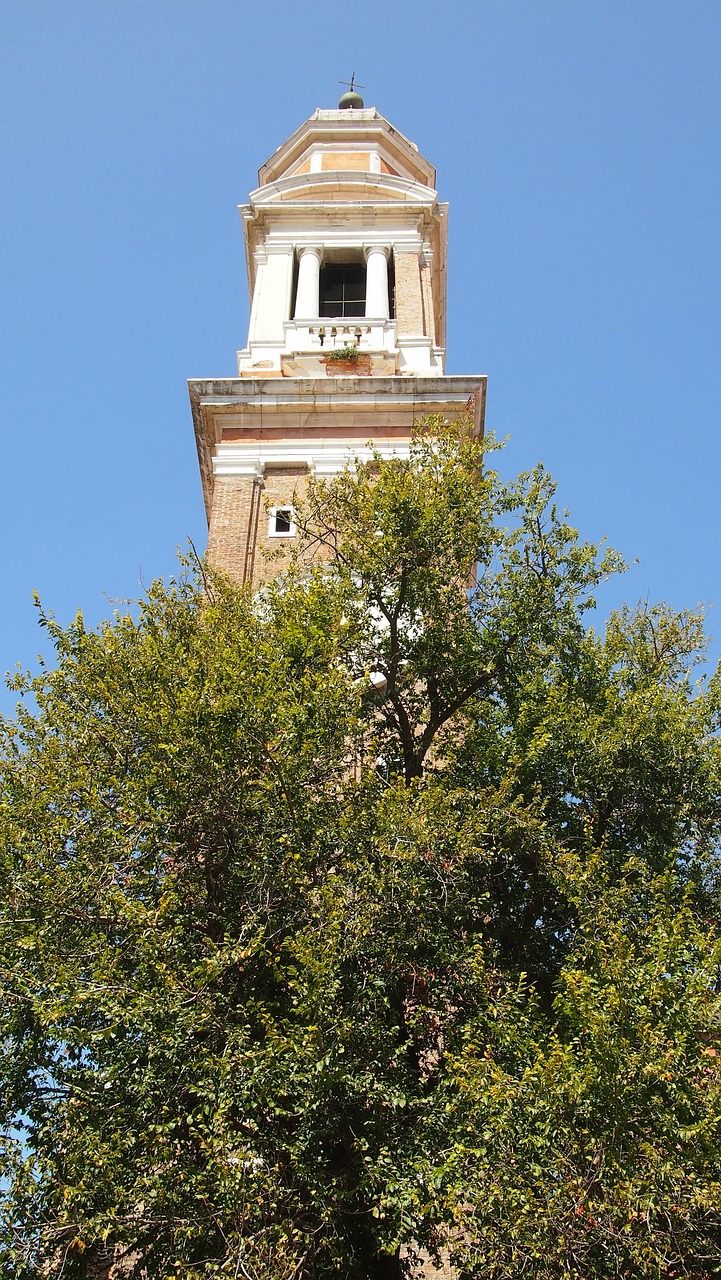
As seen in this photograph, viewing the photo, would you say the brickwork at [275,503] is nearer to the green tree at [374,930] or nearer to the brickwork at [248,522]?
the brickwork at [248,522]

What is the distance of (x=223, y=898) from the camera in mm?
12312

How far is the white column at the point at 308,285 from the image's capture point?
2664 cm

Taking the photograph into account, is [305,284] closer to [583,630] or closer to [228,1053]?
[583,630]

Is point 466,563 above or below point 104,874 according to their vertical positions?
above

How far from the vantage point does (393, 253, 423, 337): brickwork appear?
86.5 feet

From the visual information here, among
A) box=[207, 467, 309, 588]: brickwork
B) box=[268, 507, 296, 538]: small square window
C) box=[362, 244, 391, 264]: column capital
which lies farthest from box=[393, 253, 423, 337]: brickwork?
box=[268, 507, 296, 538]: small square window

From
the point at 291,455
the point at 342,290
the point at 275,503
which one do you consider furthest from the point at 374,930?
the point at 342,290

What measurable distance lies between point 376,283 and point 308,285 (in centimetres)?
145

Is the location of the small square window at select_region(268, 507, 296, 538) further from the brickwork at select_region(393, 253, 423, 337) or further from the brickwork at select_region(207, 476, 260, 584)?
the brickwork at select_region(393, 253, 423, 337)

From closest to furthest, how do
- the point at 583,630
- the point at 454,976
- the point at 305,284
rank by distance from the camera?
the point at 454,976
the point at 583,630
the point at 305,284

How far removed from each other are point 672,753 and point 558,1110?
4839mm

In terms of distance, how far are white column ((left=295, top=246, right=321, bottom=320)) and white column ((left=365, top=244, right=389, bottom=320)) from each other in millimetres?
1064

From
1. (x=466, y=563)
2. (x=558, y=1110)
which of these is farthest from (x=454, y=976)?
(x=466, y=563)

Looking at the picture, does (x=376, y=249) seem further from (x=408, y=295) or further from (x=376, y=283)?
(x=408, y=295)
